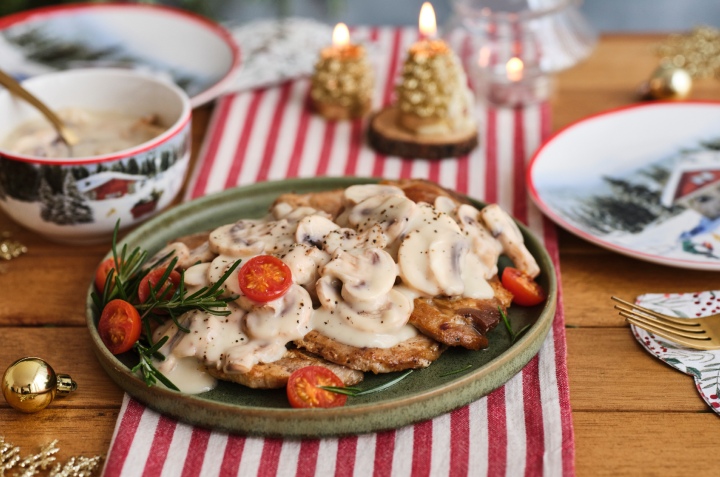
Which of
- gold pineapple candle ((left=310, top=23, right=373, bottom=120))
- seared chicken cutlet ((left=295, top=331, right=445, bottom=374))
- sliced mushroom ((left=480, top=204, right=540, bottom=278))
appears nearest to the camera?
seared chicken cutlet ((left=295, top=331, right=445, bottom=374))

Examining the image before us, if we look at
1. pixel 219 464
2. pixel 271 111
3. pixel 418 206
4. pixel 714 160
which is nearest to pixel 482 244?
pixel 418 206

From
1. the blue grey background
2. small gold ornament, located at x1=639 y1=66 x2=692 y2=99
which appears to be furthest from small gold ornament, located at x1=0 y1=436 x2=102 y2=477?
the blue grey background

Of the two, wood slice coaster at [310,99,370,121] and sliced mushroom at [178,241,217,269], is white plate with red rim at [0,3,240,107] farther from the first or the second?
sliced mushroom at [178,241,217,269]

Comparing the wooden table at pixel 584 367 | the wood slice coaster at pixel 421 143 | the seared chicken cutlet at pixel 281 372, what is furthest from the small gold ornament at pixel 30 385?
the wood slice coaster at pixel 421 143

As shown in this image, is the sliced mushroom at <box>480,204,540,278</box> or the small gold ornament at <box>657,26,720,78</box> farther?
the small gold ornament at <box>657,26,720,78</box>

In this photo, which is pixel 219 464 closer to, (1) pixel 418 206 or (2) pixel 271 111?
(1) pixel 418 206

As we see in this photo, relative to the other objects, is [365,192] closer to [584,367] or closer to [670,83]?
[584,367]
